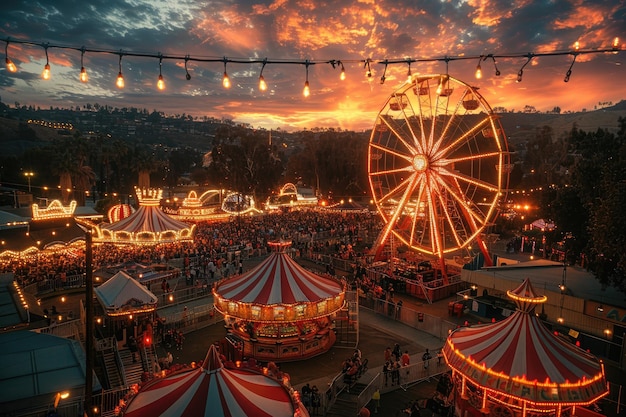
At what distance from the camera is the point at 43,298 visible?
20719 mm

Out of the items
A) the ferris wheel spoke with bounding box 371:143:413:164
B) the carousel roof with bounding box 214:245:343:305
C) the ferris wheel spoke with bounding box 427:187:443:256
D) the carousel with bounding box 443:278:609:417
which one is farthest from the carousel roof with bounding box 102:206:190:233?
the carousel with bounding box 443:278:609:417

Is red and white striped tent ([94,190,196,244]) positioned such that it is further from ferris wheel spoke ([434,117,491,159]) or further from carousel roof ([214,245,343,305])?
ferris wheel spoke ([434,117,491,159])

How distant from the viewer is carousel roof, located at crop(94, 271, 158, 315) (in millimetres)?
14492

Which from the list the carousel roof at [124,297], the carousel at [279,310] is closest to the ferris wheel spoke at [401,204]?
the carousel at [279,310]

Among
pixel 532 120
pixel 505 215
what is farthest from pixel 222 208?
pixel 532 120

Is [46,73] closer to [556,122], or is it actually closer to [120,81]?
[120,81]

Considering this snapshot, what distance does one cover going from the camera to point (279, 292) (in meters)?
14.9

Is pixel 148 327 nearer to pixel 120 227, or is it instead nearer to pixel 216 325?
pixel 216 325

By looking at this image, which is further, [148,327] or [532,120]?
[532,120]

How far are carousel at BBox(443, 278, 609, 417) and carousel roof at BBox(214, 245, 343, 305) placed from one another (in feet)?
18.5

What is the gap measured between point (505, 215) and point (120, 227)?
1452 inches

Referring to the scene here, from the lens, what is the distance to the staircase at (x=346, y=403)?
11.4 meters

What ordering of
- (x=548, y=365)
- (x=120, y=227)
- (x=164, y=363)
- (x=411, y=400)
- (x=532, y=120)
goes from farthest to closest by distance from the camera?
(x=532, y=120), (x=120, y=227), (x=164, y=363), (x=411, y=400), (x=548, y=365)

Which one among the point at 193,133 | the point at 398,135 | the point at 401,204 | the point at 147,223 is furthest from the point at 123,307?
the point at 193,133
